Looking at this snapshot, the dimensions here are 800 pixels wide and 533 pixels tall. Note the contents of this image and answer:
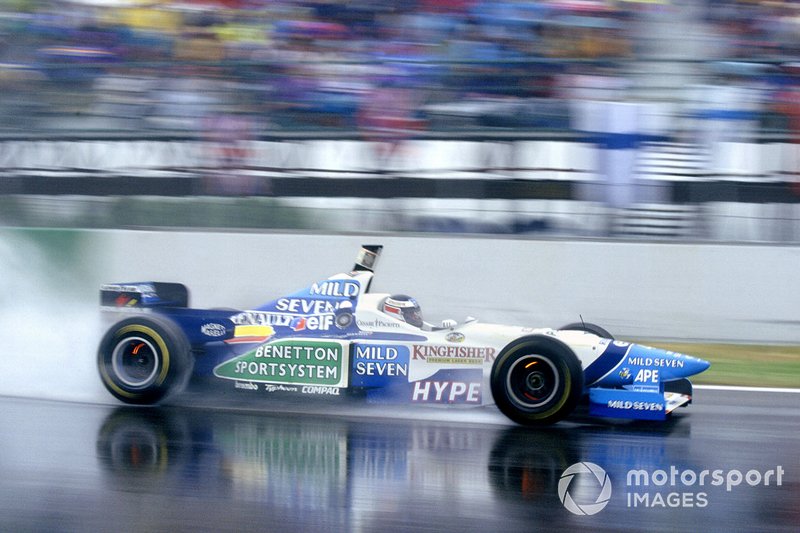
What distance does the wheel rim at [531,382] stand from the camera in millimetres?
5805

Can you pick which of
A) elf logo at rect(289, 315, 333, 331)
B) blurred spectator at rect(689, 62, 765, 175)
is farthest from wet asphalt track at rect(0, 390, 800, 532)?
blurred spectator at rect(689, 62, 765, 175)

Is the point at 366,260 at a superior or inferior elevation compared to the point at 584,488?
superior

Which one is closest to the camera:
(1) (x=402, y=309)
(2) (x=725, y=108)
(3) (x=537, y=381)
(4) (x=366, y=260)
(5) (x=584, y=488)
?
(5) (x=584, y=488)

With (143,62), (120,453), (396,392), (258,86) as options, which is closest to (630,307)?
(396,392)

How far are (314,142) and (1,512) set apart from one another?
18.6ft

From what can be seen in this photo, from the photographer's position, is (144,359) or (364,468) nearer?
(364,468)

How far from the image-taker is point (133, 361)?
21.1 ft

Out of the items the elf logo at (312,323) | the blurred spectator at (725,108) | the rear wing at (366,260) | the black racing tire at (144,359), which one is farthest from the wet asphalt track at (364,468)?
the blurred spectator at (725,108)

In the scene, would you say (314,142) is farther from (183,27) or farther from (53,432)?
(53,432)

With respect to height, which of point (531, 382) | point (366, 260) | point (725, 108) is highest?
point (725, 108)

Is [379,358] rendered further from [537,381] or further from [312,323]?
[537,381]

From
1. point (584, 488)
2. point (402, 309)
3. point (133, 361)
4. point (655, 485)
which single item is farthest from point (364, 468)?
point (133, 361)

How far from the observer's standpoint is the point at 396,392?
610 cm

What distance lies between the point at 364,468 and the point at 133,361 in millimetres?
2222
